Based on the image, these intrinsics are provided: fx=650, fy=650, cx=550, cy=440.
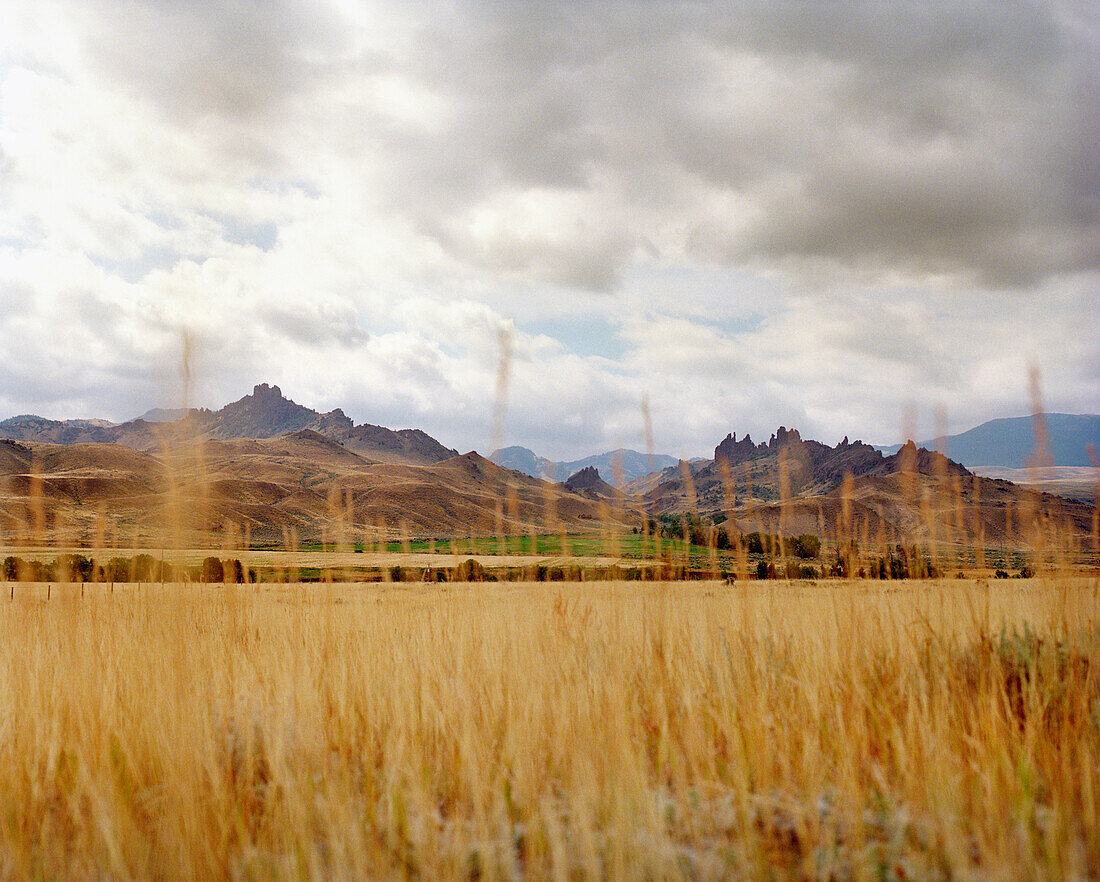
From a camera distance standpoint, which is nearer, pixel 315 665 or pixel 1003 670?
pixel 1003 670

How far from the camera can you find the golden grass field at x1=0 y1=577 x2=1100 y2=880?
224 cm

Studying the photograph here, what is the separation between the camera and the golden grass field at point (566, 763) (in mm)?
2240

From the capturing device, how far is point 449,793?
2.84 metres

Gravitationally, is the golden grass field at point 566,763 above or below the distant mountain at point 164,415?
below

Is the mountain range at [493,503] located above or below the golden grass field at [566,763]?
above

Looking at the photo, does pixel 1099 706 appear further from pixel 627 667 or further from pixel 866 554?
pixel 866 554

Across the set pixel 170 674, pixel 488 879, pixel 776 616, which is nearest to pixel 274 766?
pixel 488 879

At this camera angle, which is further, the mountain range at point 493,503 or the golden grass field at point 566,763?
the mountain range at point 493,503

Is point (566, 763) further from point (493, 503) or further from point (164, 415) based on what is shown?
point (493, 503)

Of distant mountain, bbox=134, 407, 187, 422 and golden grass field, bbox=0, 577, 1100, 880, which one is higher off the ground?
distant mountain, bbox=134, 407, 187, 422

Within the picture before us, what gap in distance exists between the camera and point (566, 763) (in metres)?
2.96

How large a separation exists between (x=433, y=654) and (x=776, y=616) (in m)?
4.21

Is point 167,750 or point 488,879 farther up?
point 167,750

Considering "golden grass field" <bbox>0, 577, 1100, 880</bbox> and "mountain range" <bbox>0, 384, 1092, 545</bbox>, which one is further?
"mountain range" <bbox>0, 384, 1092, 545</bbox>
